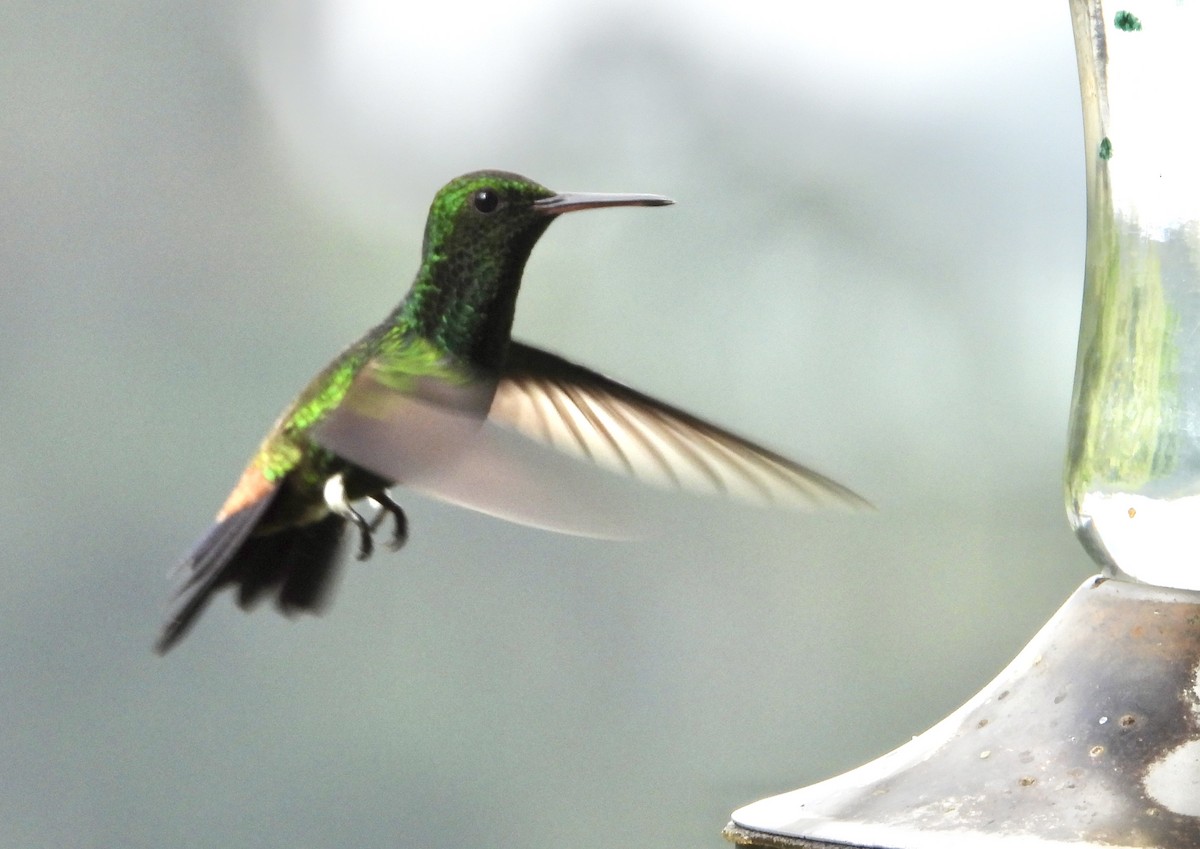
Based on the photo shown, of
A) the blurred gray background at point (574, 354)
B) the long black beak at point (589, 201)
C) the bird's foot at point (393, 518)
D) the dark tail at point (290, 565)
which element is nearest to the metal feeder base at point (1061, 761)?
the long black beak at point (589, 201)

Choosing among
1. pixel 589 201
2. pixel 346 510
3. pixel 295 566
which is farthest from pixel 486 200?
pixel 295 566

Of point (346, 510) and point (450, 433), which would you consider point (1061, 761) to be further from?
point (346, 510)

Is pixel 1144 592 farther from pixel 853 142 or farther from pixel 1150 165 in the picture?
pixel 853 142

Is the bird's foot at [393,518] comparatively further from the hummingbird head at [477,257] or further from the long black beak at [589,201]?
the long black beak at [589,201]

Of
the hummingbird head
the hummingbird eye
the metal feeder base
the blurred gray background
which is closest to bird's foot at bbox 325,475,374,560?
the hummingbird head

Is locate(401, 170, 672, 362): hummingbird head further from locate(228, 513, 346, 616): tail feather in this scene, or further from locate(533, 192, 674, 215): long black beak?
locate(228, 513, 346, 616): tail feather

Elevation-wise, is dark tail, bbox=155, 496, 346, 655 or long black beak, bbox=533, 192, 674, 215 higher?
long black beak, bbox=533, 192, 674, 215

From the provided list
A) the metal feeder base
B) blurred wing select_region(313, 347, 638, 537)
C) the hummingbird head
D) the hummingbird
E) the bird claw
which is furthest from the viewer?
the bird claw

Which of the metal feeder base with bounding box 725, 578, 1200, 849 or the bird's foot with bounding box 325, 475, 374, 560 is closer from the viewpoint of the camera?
the metal feeder base with bounding box 725, 578, 1200, 849

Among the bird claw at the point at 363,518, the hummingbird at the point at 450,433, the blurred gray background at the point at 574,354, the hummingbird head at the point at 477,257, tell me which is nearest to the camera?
the hummingbird at the point at 450,433
